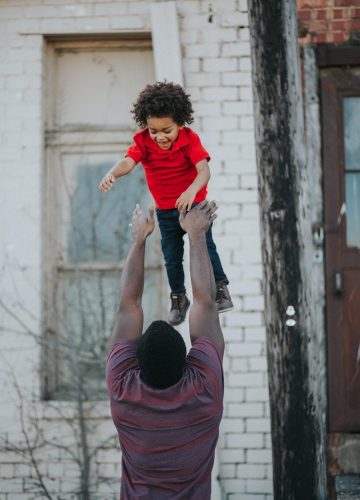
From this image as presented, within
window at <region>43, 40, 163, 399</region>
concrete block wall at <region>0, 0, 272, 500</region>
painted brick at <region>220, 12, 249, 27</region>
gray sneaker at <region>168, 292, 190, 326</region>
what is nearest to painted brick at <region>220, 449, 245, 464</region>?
concrete block wall at <region>0, 0, 272, 500</region>

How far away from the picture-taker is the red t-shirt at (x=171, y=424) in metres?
3.09

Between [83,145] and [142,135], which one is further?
[83,145]

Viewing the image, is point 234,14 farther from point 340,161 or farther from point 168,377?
point 168,377

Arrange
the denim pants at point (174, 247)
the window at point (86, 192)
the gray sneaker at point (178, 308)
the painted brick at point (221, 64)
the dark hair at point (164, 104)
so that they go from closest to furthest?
the dark hair at point (164, 104) → the denim pants at point (174, 247) → the gray sneaker at point (178, 308) → the painted brick at point (221, 64) → the window at point (86, 192)

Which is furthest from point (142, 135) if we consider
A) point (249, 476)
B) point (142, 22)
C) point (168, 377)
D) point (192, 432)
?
point (249, 476)

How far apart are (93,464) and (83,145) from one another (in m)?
2.44

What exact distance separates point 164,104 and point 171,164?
30 centimetres

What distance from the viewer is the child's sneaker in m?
3.47

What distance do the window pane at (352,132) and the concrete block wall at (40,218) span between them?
710mm

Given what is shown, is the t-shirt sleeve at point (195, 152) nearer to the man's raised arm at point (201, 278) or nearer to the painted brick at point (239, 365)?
the man's raised arm at point (201, 278)

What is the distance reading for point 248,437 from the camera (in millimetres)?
5645

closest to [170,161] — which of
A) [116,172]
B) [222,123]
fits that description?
[116,172]

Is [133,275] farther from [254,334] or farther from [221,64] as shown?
[221,64]

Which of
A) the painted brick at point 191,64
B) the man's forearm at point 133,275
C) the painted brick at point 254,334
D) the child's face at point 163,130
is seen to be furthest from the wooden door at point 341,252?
the child's face at point 163,130
